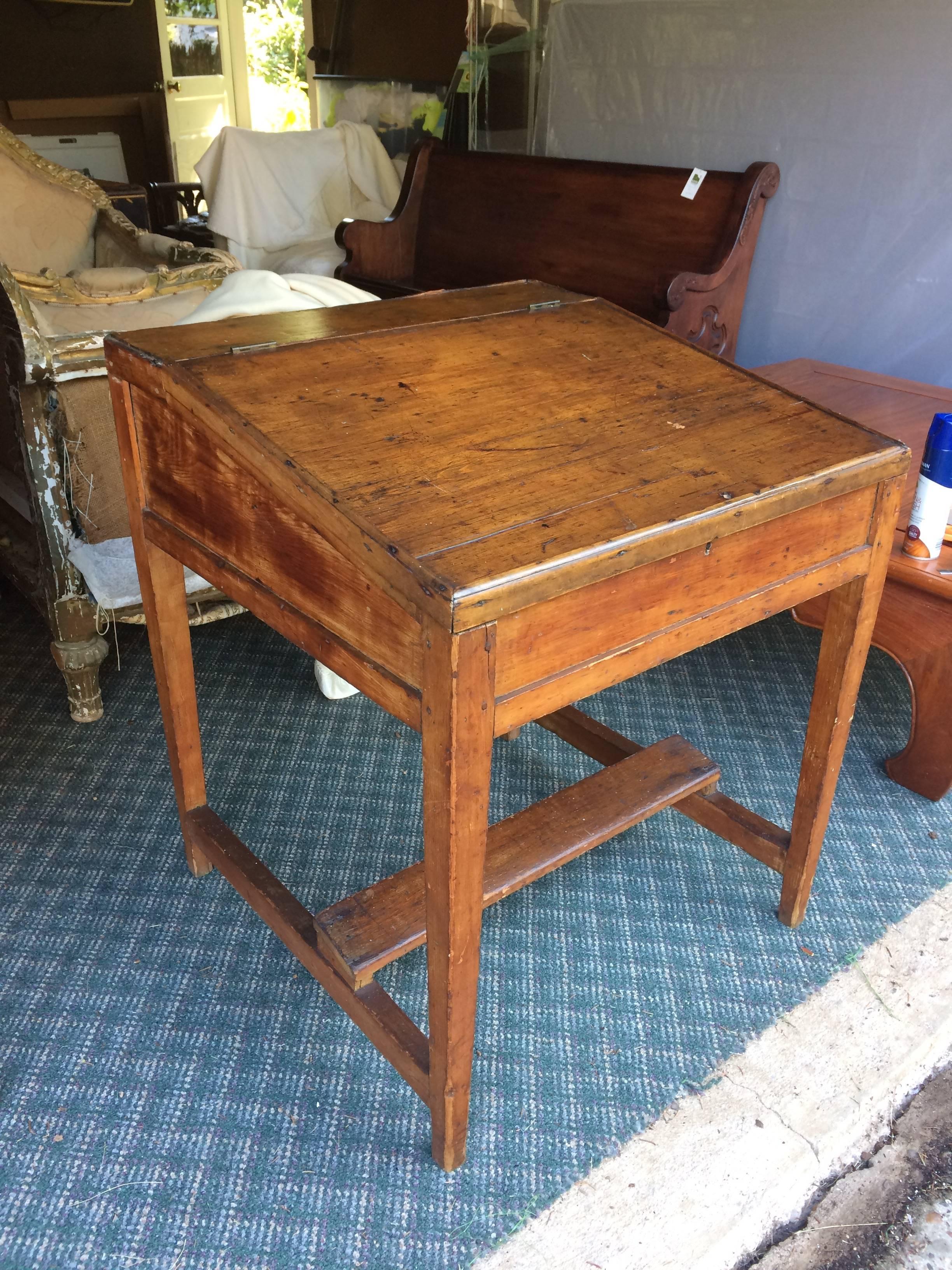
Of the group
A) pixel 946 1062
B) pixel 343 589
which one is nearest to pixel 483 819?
pixel 343 589

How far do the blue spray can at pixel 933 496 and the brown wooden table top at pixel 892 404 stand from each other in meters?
0.03

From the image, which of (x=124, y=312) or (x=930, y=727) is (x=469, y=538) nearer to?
(x=930, y=727)

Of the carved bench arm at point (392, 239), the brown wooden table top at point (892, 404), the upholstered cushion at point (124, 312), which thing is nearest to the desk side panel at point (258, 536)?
the brown wooden table top at point (892, 404)

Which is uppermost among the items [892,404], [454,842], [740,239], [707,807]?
[740,239]

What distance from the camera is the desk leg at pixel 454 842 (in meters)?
1.00

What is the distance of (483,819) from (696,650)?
1.77 metres

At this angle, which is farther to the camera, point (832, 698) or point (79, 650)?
point (79, 650)

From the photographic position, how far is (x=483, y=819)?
111 cm

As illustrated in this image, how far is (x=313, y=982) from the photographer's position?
169cm

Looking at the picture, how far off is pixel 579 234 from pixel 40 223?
7.36 ft

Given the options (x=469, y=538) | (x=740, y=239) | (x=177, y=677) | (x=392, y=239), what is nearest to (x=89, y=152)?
(x=392, y=239)

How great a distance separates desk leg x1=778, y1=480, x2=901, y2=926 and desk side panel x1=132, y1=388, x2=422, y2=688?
29.4 inches

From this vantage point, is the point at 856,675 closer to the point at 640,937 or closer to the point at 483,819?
the point at 640,937

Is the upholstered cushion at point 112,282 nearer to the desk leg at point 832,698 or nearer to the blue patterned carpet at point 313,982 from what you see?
the blue patterned carpet at point 313,982
